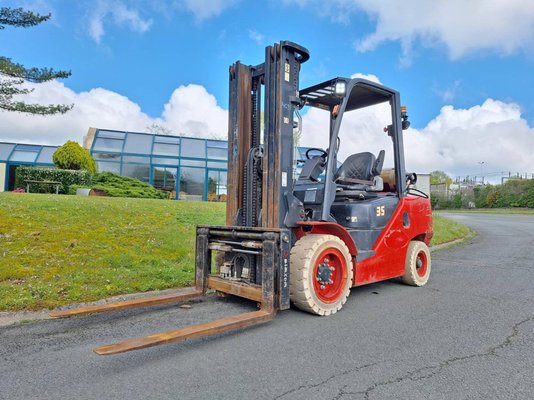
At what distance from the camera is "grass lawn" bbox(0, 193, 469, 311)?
5.71 metres

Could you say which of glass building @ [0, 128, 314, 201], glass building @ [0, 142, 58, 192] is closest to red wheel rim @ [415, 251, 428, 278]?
glass building @ [0, 128, 314, 201]

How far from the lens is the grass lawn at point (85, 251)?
18.7 ft

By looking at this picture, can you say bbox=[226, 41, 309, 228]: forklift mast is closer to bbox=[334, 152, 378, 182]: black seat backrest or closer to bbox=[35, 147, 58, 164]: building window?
bbox=[334, 152, 378, 182]: black seat backrest

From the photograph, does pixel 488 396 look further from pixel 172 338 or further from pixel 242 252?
pixel 242 252

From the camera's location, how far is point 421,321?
15.4ft

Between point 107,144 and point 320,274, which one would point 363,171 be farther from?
point 107,144

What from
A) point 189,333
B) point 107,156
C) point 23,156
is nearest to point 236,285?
point 189,333

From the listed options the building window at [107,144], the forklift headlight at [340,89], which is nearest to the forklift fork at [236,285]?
the forklift headlight at [340,89]

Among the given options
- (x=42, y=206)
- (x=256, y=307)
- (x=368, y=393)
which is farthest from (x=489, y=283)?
(x=42, y=206)

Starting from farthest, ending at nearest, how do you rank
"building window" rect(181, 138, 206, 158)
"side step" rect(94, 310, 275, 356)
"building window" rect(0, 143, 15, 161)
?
1. "building window" rect(181, 138, 206, 158)
2. "building window" rect(0, 143, 15, 161)
3. "side step" rect(94, 310, 275, 356)

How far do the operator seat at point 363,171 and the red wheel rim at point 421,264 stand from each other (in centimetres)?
161

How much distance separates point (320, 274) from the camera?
492cm

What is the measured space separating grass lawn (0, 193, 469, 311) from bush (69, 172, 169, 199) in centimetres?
747

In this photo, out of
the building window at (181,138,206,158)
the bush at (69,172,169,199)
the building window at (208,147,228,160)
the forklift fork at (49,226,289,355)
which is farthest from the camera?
the building window at (208,147,228,160)
